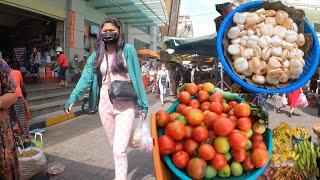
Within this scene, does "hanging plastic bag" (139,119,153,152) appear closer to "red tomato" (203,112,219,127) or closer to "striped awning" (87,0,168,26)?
"red tomato" (203,112,219,127)

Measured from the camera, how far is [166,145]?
208 cm

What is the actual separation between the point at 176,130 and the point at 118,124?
183 centimetres

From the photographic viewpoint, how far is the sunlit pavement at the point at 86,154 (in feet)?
16.5

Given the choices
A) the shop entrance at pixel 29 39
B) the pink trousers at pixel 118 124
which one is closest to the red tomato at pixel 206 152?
the pink trousers at pixel 118 124

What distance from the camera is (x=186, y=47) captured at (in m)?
11.1

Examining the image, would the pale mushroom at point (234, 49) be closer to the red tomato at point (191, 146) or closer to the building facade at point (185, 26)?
the red tomato at point (191, 146)

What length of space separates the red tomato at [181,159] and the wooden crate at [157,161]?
86 mm

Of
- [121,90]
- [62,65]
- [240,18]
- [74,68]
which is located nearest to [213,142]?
[240,18]

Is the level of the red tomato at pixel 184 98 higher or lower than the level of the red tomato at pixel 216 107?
higher

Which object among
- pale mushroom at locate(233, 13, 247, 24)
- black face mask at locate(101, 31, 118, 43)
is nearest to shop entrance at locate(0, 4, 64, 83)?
black face mask at locate(101, 31, 118, 43)

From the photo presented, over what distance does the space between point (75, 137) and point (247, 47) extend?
19.4 ft

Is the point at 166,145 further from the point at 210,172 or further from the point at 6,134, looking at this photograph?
the point at 6,134

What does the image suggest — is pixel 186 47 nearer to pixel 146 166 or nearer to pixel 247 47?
pixel 146 166

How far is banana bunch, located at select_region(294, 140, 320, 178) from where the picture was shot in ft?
11.6
